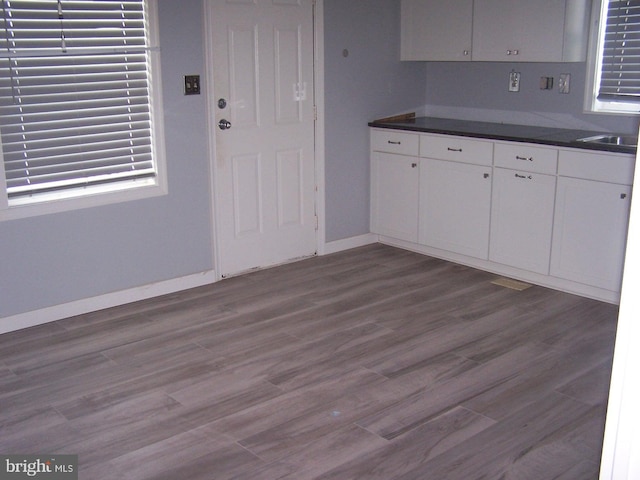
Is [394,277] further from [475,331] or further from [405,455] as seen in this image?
[405,455]

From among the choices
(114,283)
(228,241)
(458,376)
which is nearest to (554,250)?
(458,376)

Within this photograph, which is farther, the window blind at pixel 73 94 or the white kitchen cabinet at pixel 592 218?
the white kitchen cabinet at pixel 592 218

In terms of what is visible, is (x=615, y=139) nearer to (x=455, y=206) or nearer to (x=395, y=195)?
(x=455, y=206)

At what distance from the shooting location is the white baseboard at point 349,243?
537 centimetres

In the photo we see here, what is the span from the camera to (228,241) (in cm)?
476

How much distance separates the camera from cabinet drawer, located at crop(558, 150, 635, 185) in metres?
4.00

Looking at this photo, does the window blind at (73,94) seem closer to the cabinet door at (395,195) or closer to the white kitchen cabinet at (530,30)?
the cabinet door at (395,195)

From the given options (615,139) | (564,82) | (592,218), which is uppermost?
(564,82)

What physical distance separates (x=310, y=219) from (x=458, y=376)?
2.14 m

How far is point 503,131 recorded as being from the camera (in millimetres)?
4770

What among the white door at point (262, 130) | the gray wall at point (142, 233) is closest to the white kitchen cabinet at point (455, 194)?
the white door at point (262, 130)

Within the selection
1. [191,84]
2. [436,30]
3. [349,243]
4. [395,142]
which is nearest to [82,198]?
[191,84]

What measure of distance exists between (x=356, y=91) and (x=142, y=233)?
6.53ft

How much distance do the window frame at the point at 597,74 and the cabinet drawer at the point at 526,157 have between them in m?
0.56
